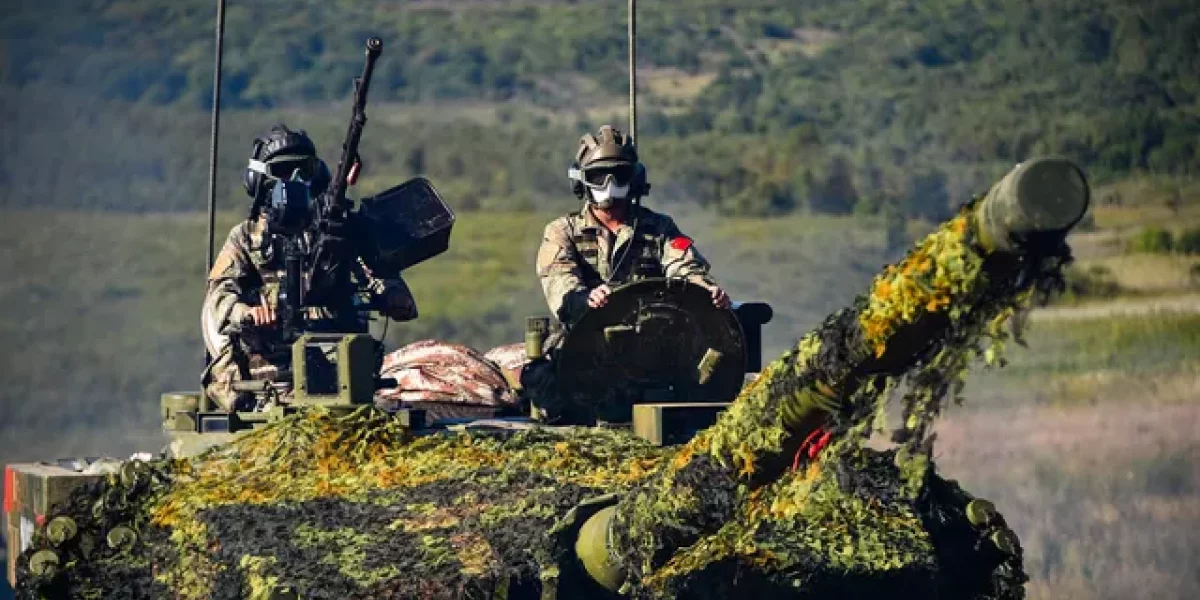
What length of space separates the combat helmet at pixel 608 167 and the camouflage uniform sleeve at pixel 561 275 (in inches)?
13.7

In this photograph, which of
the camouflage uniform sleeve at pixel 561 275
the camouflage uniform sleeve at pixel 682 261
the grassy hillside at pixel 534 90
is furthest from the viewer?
the grassy hillside at pixel 534 90

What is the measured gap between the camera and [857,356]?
14.6m

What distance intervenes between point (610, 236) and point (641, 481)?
3839mm

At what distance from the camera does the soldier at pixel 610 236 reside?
20.8 m

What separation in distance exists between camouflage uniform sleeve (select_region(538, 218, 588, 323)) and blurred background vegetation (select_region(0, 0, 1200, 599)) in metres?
8.46

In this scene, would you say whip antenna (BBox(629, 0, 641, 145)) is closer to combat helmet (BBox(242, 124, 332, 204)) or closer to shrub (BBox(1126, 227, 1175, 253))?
combat helmet (BBox(242, 124, 332, 204))

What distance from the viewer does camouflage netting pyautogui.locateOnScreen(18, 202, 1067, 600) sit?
14.4 m

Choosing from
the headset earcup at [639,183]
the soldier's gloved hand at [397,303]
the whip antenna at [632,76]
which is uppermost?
the whip antenna at [632,76]

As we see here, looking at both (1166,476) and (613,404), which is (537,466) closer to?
(613,404)

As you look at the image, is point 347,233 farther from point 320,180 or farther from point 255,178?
point 255,178

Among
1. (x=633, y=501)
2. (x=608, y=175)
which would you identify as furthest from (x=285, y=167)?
(x=633, y=501)

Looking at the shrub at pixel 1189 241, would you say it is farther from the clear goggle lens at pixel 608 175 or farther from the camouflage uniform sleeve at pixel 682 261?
the clear goggle lens at pixel 608 175

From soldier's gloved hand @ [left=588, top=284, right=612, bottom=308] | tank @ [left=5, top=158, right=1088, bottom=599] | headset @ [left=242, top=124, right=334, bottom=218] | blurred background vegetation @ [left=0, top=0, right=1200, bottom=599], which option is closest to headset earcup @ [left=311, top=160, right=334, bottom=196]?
headset @ [left=242, top=124, right=334, bottom=218]

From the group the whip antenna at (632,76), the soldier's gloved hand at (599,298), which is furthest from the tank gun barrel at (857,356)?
the whip antenna at (632,76)
